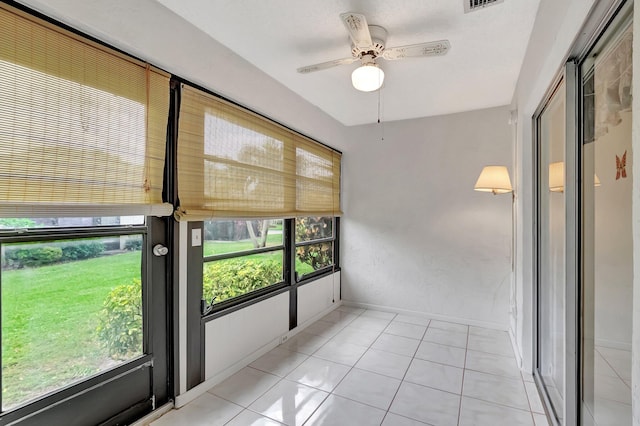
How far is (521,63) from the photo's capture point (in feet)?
8.13

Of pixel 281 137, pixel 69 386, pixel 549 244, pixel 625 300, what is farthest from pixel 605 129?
pixel 69 386

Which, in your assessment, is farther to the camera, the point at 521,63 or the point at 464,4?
the point at 521,63

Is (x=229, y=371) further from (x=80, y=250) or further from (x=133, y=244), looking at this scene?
(x=80, y=250)

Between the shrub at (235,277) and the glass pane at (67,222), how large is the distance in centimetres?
71

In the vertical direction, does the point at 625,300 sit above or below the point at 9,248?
below

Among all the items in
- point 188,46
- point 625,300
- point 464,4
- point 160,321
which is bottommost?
point 160,321

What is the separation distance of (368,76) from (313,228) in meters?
2.23

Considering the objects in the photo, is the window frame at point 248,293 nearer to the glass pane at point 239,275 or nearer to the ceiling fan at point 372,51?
the glass pane at point 239,275

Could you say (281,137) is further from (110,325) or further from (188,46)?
(110,325)

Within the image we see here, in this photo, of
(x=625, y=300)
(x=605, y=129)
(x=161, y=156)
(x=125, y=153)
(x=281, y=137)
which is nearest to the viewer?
(x=625, y=300)

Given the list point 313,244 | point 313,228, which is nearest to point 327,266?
point 313,244

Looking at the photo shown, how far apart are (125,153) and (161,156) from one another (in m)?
0.23

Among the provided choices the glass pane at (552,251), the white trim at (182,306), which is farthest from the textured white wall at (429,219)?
the white trim at (182,306)

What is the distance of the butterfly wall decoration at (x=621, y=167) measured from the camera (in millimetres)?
979
